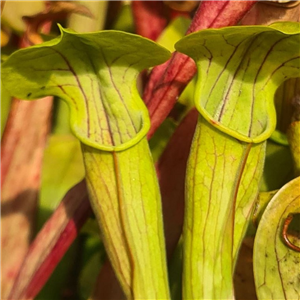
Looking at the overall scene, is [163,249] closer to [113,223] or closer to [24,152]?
[113,223]

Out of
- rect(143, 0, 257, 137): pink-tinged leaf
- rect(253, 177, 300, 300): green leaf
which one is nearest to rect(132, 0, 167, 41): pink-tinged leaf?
rect(143, 0, 257, 137): pink-tinged leaf

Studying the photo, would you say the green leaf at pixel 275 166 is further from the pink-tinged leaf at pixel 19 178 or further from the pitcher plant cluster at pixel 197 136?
the pink-tinged leaf at pixel 19 178

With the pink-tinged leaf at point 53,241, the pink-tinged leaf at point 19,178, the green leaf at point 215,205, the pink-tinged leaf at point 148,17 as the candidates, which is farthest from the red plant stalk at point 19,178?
the green leaf at point 215,205

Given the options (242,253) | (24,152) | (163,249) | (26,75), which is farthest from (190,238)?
(24,152)

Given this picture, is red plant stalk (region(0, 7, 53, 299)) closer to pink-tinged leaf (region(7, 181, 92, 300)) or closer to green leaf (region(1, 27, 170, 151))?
pink-tinged leaf (region(7, 181, 92, 300))

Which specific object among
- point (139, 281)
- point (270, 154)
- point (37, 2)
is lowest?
point (139, 281)

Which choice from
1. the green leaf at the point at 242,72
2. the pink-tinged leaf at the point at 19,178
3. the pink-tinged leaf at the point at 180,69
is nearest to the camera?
the green leaf at the point at 242,72

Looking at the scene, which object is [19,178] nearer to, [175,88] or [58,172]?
[58,172]
